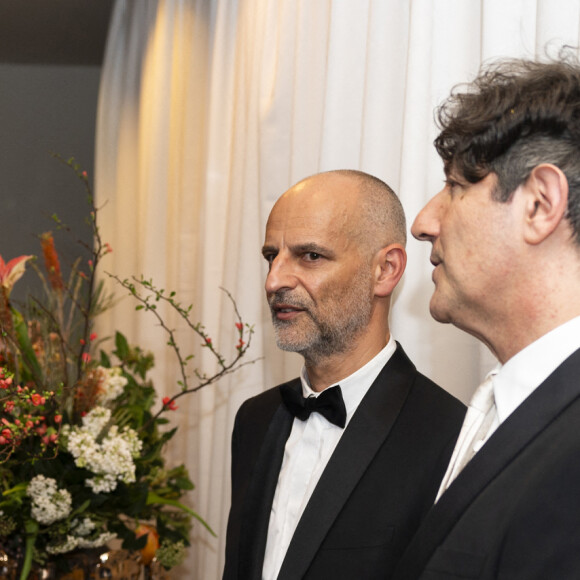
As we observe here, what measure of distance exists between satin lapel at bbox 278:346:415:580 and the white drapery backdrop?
0.72 feet

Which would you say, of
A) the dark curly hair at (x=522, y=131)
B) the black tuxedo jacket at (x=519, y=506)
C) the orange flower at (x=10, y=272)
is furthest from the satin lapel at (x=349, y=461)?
the orange flower at (x=10, y=272)

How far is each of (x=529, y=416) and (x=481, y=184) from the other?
301 millimetres

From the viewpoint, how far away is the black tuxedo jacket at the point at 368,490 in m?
1.28

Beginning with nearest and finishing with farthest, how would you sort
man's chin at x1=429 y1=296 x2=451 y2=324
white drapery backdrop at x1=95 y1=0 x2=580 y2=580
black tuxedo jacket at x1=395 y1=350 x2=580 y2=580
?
black tuxedo jacket at x1=395 y1=350 x2=580 y2=580 → man's chin at x1=429 y1=296 x2=451 y2=324 → white drapery backdrop at x1=95 y1=0 x2=580 y2=580

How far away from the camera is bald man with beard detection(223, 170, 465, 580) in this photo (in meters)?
1.33

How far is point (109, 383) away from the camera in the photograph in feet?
6.56

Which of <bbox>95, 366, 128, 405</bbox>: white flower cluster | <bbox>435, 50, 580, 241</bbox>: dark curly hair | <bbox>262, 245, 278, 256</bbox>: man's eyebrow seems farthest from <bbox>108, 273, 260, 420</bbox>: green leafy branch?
<bbox>435, 50, 580, 241</bbox>: dark curly hair

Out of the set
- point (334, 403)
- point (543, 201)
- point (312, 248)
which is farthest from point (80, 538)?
point (543, 201)

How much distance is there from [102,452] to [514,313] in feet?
3.69

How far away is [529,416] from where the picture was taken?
0.88 metres

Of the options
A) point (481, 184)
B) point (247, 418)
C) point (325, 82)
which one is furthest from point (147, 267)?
point (481, 184)

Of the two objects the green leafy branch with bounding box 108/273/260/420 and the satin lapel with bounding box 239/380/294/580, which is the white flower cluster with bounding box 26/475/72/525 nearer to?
the green leafy branch with bounding box 108/273/260/420

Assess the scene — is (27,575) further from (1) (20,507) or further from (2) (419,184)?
(2) (419,184)

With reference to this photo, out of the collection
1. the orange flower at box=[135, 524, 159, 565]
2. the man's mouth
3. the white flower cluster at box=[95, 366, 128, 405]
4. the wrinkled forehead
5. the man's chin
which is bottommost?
the orange flower at box=[135, 524, 159, 565]
